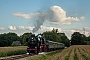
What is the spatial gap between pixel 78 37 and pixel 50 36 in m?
69.1

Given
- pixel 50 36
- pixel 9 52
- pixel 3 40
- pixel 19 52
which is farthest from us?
pixel 3 40

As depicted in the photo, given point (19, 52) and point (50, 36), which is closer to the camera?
point (19, 52)

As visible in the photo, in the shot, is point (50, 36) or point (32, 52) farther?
point (50, 36)

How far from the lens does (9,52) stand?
A: 1698 inches

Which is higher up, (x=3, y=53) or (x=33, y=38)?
(x=33, y=38)

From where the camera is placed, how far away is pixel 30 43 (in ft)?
140

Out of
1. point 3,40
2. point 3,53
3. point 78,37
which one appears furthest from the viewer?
point 78,37

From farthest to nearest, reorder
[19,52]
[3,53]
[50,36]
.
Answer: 1. [50,36]
2. [19,52]
3. [3,53]

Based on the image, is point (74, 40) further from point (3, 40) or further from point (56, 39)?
point (3, 40)

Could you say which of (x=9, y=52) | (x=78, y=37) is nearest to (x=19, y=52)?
(x=9, y=52)

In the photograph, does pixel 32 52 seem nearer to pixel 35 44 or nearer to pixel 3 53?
pixel 35 44

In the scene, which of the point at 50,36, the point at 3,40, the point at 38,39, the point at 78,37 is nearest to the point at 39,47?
the point at 38,39

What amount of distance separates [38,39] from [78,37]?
15615 centimetres

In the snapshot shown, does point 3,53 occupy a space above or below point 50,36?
below
